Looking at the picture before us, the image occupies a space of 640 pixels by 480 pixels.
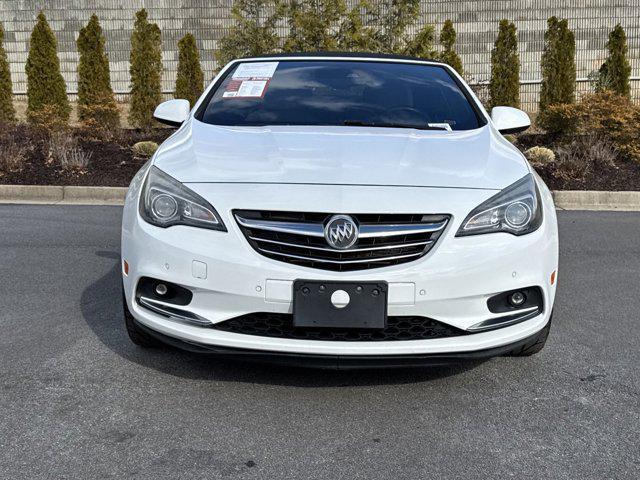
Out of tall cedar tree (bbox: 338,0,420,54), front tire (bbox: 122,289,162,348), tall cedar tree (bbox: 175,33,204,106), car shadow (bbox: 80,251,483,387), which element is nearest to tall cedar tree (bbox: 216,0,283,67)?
tall cedar tree (bbox: 175,33,204,106)

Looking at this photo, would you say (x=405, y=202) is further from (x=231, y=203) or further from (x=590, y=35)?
(x=590, y=35)

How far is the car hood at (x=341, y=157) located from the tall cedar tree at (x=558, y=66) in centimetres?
942

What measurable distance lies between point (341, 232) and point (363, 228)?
3.4 inches

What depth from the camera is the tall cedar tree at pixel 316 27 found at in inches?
496

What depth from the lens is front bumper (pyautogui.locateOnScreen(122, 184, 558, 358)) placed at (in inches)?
112

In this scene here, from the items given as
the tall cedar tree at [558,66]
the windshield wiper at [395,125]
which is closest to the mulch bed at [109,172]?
the tall cedar tree at [558,66]

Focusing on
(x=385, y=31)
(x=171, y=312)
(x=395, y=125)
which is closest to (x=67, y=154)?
(x=385, y=31)

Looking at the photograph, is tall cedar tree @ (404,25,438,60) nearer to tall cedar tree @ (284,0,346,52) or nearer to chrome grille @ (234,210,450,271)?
tall cedar tree @ (284,0,346,52)

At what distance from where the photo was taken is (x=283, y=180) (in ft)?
9.85

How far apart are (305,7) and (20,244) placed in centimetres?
863

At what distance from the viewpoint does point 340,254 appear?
2852 mm

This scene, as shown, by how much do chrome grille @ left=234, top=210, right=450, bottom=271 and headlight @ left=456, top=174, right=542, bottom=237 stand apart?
5.3 inches

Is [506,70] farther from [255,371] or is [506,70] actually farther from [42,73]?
[255,371]

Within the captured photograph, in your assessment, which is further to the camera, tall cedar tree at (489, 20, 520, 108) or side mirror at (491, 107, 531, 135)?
tall cedar tree at (489, 20, 520, 108)
